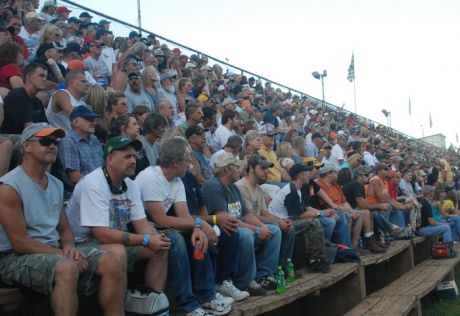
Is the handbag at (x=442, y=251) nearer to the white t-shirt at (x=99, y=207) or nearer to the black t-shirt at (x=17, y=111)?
the white t-shirt at (x=99, y=207)

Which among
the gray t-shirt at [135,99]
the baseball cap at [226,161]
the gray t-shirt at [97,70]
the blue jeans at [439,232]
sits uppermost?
the gray t-shirt at [97,70]

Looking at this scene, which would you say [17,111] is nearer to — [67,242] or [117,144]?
[117,144]

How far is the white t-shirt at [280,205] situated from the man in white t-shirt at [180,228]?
2798 mm

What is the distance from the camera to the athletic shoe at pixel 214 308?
484cm

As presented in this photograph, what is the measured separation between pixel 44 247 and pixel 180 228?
146cm

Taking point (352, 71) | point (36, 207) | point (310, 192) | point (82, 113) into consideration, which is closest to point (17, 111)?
point (82, 113)

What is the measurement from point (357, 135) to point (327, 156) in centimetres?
823

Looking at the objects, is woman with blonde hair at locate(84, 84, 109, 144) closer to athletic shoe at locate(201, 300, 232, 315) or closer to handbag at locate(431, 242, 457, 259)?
athletic shoe at locate(201, 300, 232, 315)

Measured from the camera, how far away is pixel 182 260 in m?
4.67

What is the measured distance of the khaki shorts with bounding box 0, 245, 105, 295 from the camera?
12.0ft

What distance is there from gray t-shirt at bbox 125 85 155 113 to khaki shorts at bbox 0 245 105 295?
5210 mm

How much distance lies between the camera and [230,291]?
5.48 metres

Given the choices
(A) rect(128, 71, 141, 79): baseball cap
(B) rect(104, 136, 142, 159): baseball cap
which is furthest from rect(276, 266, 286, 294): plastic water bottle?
(A) rect(128, 71, 141, 79): baseball cap

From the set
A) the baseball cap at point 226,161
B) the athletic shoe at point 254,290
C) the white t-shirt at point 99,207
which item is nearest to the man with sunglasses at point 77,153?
the white t-shirt at point 99,207
